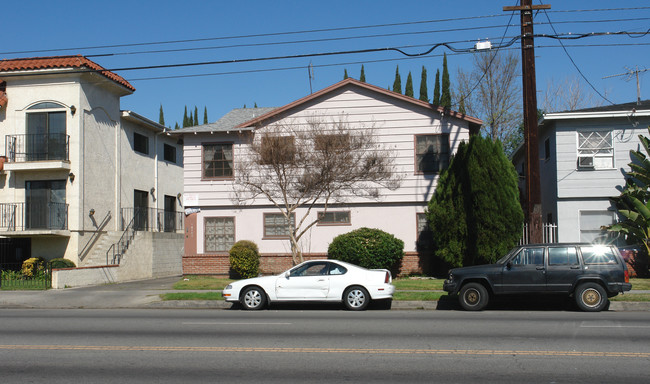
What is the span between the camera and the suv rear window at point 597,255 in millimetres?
14227

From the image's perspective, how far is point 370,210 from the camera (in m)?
23.1

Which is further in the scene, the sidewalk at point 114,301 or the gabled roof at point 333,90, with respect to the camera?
the gabled roof at point 333,90

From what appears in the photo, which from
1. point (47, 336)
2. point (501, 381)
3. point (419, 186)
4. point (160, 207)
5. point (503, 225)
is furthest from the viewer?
point (160, 207)

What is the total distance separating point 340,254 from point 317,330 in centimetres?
985

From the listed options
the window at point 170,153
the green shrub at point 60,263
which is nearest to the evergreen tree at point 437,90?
the window at point 170,153

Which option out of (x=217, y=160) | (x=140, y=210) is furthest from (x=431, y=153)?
(x=140, y=210)

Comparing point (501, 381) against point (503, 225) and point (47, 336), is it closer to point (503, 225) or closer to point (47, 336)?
point (47, 336)

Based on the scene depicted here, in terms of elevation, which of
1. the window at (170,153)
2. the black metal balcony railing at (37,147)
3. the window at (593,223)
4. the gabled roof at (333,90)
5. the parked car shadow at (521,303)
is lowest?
the parked car shadow at (521,303)

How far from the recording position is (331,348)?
9312mm

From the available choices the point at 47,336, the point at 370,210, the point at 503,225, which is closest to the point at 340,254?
the point at 370,210

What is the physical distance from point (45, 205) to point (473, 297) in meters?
18.0

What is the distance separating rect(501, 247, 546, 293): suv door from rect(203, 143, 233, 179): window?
12634 mm

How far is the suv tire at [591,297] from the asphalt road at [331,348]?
1.07 ft

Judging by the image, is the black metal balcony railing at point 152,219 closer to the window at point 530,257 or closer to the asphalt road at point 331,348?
the asphalt road at point 331,348
